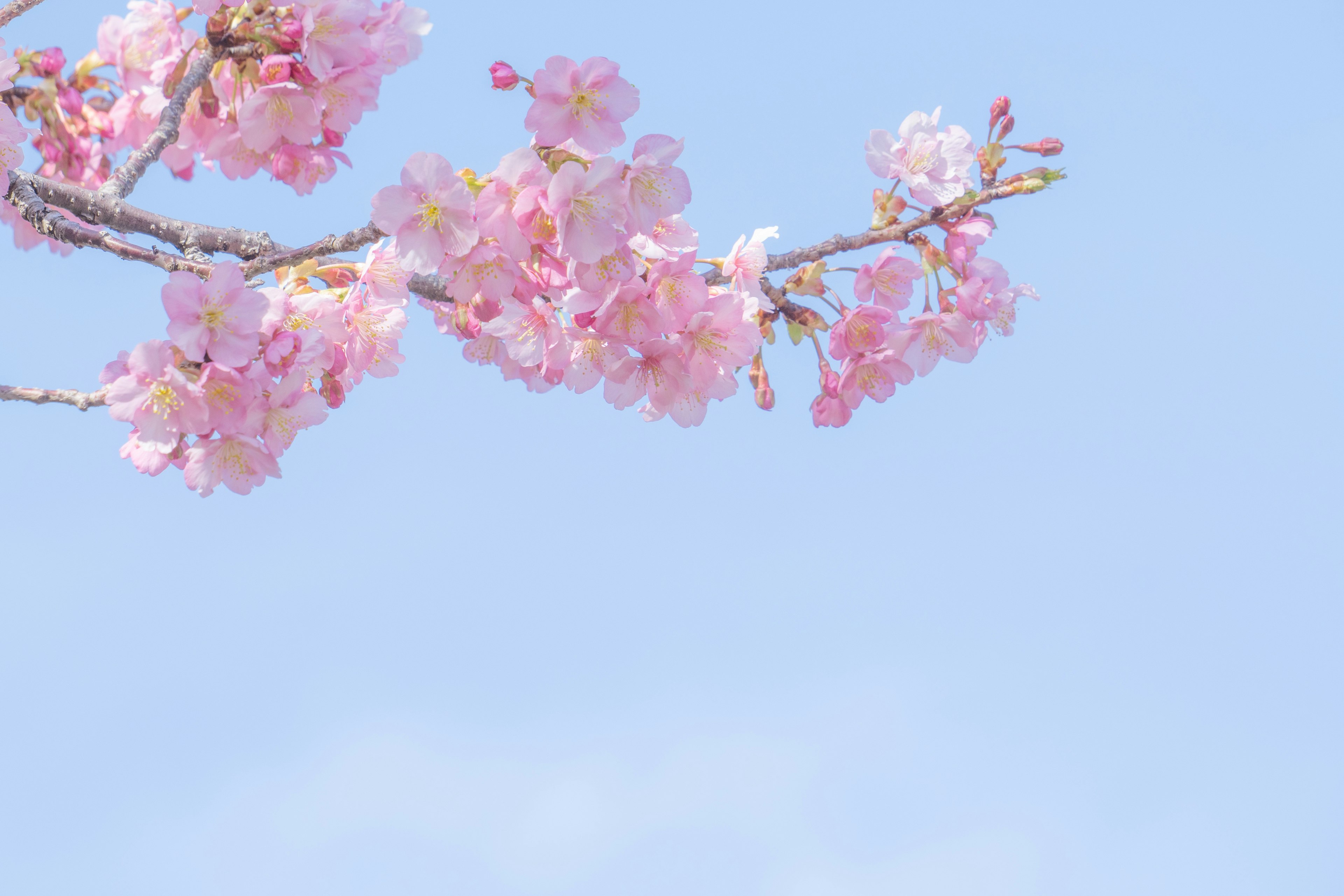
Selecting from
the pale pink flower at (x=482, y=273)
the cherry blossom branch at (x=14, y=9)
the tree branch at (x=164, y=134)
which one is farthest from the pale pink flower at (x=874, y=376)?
the cherry blossom branch at (x=14, y=9)

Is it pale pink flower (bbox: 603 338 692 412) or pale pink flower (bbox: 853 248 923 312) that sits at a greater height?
pale pink flower (bbox: 853 248 923 312)

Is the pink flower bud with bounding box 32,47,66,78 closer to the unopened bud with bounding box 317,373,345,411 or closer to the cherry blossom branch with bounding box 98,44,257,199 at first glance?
the cherry blossom branch with bounding box 98,44,257,199

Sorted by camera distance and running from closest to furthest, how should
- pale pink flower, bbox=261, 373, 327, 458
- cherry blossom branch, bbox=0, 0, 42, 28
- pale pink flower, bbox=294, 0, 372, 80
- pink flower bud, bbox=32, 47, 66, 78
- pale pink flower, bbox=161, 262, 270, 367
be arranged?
pale pink flower, bbox=161, 262, 270, 367, pale pink flower, bbox=261, 373, 327, 458, cherry blossom branch, bbox=0, 0, 42, 28, pale pink flower, bbox=294, 0, 372, 80, pink flower bud, bbox=32, 47, 66, 78

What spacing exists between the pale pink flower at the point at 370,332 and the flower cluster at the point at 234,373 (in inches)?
1.9

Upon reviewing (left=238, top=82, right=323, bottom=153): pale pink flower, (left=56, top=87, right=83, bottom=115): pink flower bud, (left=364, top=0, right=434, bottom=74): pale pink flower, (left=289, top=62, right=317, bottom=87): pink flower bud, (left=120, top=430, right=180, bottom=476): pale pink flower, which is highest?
(left=56, top=87, right=83, bottom=115): pink flower bud

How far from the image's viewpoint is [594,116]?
7.18ft

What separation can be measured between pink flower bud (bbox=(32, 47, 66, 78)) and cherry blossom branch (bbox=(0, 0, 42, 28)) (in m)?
1.57

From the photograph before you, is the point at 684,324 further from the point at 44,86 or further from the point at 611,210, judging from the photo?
the point at 44,86

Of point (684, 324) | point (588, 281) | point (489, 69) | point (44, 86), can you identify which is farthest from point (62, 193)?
point (44, 86)

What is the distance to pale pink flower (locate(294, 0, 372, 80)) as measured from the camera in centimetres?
280

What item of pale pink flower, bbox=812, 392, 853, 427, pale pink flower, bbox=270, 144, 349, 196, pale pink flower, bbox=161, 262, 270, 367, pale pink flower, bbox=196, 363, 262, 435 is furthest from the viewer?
pale pink flower, bbox=270, 144, 349, 196

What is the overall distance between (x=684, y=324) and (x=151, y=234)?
1.32 metres

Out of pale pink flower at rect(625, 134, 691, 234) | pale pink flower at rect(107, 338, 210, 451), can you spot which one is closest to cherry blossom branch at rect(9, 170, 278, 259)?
pale pink flower at rect(107, 338, 210, 451)

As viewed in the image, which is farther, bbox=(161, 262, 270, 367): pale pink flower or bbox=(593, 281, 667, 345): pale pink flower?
bbox=(593, 281, 667, 345): pale pink flower
